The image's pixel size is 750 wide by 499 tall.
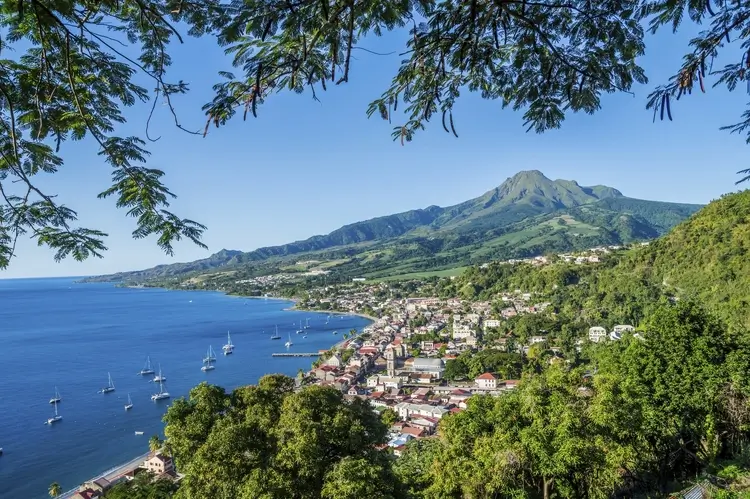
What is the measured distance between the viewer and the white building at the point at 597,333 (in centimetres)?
2742

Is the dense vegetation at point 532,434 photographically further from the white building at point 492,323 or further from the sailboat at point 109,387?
the white building at point 492,323

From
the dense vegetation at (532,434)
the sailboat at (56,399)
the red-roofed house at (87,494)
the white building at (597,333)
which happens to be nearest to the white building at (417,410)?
the red-roofed house at (87,494)

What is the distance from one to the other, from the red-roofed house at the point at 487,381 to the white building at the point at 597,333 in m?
9.35

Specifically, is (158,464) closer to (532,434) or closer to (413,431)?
(413,431)

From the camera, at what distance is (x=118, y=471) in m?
14.5

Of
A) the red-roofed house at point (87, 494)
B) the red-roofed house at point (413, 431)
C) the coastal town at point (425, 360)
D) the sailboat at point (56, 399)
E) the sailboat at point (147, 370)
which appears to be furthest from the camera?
the sailboat at point (147, 370)

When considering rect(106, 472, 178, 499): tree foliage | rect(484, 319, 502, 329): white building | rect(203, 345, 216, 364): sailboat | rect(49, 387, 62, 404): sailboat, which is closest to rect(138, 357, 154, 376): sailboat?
rect(203, 345, 216, 364): sailboat

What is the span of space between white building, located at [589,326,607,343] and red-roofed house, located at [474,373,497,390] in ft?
30.7

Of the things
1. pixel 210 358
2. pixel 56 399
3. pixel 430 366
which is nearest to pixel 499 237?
pixel 430 366

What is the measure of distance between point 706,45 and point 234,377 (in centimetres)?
2840

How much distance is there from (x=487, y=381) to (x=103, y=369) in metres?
26.7

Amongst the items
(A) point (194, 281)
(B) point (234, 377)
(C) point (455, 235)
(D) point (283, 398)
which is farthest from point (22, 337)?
(C) point (455, 235)

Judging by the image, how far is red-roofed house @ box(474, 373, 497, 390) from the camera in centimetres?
2231

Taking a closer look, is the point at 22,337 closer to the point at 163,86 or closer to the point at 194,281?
the point at 163,86
